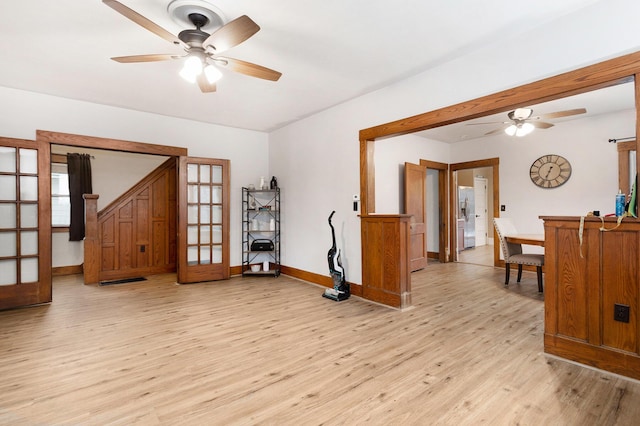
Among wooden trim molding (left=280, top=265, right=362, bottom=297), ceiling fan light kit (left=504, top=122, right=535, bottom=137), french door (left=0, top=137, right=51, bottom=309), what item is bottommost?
wooden trim molding (left=280, top=265, right=362, bottom=297)

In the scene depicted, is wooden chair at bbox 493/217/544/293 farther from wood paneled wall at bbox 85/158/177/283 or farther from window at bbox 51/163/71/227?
window at bbox 51/163/71/227

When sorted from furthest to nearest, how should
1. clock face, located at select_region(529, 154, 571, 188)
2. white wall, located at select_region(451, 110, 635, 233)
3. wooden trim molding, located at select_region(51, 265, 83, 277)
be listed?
wooden trim molding, located at select_region(51, 265, 83, 277), clock face, located at select_region(529, 154, 571, 188), white wall, located at select_region(451, 110, 635, 233)

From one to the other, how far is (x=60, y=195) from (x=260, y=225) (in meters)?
3.83

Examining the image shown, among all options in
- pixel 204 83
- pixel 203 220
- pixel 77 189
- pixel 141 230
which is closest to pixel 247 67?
pixel 204 83

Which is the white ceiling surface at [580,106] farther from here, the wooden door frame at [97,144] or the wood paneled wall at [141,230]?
the wood paneled wall at [141,230]

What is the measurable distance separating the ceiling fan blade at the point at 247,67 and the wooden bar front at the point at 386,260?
6.65 feet

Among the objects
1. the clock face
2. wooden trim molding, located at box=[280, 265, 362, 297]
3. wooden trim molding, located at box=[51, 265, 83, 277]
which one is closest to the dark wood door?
wooden trim molding, located at box=[280, 265, 362, 297]

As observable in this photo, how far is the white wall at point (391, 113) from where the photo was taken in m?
2.25

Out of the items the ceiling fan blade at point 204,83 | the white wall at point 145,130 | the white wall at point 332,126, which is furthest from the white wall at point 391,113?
the ceiling fan blade at point 204,83

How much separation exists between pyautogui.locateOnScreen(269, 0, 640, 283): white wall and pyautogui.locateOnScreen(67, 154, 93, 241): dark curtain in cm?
359

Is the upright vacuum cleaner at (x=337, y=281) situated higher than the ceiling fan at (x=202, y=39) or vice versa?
the ceiling fan at (x=202, y=39)

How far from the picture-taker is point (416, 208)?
586 cm

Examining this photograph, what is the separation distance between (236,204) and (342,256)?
2273mm

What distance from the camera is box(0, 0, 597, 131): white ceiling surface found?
7.50 feet
